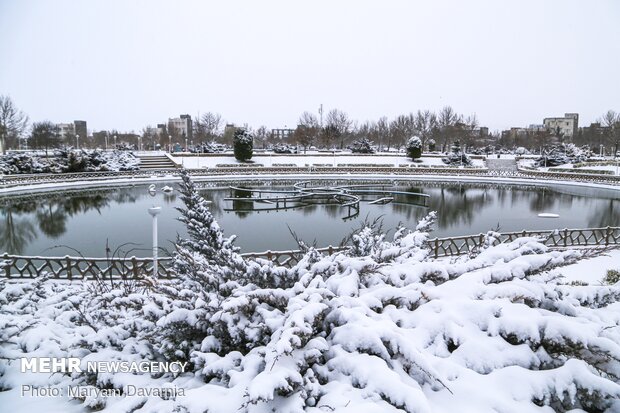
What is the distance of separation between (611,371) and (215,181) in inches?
1342

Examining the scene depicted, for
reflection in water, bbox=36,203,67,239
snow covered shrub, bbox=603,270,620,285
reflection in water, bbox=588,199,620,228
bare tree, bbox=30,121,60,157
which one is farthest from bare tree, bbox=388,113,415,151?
snow covered shrub, bbox=603,270,620,285

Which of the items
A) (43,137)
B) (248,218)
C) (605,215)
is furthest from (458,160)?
(43,137)

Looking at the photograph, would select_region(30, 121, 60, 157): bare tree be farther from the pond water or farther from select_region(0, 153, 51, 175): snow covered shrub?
the pond water

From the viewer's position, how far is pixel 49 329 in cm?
452

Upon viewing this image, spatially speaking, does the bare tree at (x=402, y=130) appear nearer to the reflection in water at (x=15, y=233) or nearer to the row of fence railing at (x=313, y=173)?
the row of fence railing at (x=313, y=173)

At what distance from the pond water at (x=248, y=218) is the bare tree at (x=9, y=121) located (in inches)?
1059

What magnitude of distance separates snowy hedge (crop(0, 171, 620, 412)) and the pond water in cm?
623

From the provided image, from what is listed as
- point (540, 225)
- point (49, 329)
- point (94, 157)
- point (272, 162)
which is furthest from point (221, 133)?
point (49, 329)

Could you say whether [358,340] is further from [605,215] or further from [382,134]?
[382,134]

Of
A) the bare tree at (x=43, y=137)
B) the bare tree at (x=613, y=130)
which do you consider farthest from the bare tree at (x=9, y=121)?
the bare tree at (x=613, y=130)

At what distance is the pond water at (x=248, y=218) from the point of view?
14367mm

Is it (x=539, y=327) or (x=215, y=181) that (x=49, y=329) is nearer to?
(x=539, y=327)

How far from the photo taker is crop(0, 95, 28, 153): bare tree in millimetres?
46906

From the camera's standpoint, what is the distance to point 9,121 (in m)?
48.5
